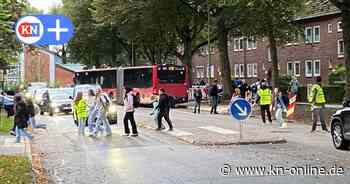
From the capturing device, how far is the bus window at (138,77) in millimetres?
48469

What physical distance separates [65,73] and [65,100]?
74.6 meters

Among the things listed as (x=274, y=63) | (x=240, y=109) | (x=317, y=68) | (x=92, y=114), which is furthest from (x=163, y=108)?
(x=317, y=68)

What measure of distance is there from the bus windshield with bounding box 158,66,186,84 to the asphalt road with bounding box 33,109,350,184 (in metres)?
27.2

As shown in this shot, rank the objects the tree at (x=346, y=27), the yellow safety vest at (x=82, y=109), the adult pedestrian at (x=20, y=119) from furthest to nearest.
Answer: the tree at (x=346, y=27) < the yellow safety vest at (x=82, y=109) < the adult pedestrian at (x=20, y=119)

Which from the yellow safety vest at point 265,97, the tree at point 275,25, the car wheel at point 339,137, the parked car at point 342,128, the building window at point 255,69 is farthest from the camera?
the building window at point 255,69

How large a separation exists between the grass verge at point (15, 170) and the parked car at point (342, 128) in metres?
7.30

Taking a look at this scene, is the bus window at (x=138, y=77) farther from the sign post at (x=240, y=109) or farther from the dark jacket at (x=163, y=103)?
the sign post at (x=240, y=109)

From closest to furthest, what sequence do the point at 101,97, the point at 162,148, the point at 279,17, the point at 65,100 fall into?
the point at 162,148
the point at 101,97
the point at 65,100
the point at 279,17

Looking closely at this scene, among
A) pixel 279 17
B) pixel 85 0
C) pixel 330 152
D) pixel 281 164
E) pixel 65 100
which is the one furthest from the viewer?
pixel 85 0

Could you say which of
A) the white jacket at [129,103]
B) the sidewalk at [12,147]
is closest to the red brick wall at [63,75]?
the white jacket at [129,103]

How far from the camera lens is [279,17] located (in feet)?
141

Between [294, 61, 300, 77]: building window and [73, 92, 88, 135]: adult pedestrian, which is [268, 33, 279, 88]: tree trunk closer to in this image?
[73, 92, 88, 135]: adult pedestrian

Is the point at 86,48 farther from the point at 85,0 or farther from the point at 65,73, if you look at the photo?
the point at 65,73

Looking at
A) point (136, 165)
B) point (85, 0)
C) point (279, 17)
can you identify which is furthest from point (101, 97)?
point (85, 0)
